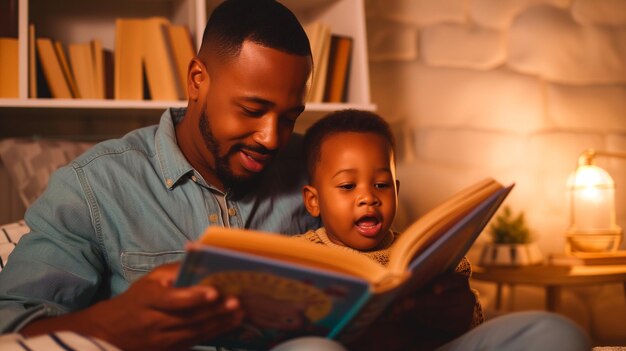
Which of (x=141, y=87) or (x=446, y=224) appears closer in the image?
(x=446, y=224)

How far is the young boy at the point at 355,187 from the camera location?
1.22 meters

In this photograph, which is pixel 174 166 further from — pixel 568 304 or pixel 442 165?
pixel 568 304

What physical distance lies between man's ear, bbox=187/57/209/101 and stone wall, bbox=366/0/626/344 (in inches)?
45.6

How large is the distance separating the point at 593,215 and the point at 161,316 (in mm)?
1681

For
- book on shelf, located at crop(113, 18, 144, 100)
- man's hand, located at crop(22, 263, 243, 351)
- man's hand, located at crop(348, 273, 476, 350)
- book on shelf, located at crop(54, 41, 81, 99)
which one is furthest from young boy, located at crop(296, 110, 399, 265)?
book on shelf, located at crop(54, 41, 81, 99)

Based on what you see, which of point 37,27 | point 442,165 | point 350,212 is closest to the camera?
point 350,212

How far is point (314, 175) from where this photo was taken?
52.7 inches

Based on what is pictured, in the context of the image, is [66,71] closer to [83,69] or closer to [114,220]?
[83,69]

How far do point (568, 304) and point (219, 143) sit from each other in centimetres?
180

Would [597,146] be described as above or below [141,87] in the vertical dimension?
below

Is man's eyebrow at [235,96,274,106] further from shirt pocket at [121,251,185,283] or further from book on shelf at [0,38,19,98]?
book on shelf at [0,38,19,98]

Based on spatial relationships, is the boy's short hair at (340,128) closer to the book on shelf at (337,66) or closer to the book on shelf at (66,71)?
the book on shelf at (337,66)

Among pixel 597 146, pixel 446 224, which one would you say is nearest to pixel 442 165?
pixel 597 146

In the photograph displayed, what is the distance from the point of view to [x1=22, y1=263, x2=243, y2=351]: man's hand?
28.5 inches
